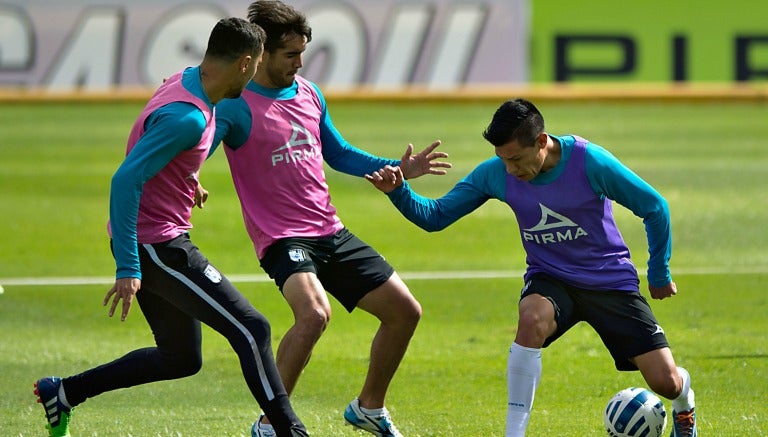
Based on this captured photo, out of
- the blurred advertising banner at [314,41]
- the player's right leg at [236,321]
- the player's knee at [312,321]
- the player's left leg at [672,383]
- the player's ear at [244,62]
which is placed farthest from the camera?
the blurred advertising banner at [314,41]

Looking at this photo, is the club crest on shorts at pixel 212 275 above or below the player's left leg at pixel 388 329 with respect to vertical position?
above

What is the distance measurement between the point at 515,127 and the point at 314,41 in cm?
2351

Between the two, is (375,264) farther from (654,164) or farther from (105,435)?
(654,164)

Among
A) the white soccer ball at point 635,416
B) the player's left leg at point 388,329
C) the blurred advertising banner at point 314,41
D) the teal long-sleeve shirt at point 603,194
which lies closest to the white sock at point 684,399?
the white soccer ball at point 635,416

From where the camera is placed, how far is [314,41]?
30359mm

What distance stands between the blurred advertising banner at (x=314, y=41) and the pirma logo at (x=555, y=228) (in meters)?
23.4

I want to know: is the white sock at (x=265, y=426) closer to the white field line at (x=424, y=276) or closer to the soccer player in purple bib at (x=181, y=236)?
the soccer player in purple bib at (x=181, y=236)

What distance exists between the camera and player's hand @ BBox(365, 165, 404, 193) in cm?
770

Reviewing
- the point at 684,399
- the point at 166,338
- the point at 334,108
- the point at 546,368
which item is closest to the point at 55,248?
the point at 546,368

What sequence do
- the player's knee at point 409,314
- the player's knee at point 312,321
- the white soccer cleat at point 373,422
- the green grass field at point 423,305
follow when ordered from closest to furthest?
the player's knee at point 312,321, the white soccer cleat at point 373,422, the player's knee at point 409,314, the green grass field at point 423,305

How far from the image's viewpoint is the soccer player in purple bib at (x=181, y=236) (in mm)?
6723

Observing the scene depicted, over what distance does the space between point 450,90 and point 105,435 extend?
941 inches

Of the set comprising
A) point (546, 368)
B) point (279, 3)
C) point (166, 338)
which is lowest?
point (546, 368)

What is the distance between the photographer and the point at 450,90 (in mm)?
31219
